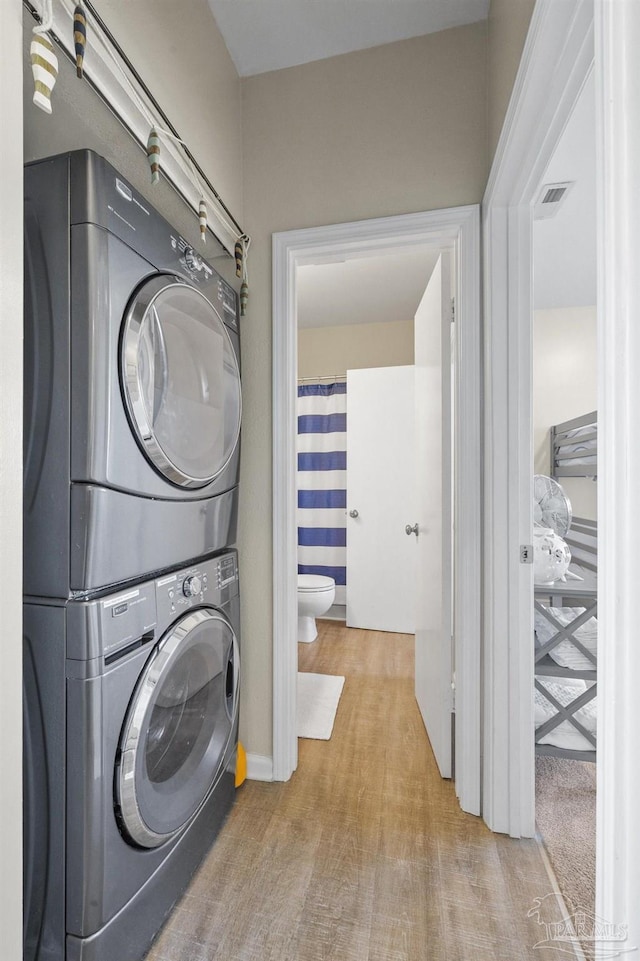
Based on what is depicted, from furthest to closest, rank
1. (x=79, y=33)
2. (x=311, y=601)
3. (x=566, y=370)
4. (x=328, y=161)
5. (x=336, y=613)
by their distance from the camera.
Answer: (x=336, y=613) < (x=311, y=601) < (x=566, y=370) < (x=328, y=161) < (x=79, y=33)

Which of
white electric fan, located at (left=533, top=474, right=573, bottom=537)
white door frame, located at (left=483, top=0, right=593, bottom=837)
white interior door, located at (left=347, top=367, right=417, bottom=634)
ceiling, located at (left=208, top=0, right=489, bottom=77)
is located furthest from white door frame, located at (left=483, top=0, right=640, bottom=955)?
white interior door, located at (left=347, top=367, right=417, bottom=634)

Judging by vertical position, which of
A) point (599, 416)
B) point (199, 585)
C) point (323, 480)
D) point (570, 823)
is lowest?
point (570, 823)

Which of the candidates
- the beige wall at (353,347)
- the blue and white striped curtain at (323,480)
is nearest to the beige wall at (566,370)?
the beige wall at (353,347)

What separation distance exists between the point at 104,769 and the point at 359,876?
35.2 inches

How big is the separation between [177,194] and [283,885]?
2.11 metres

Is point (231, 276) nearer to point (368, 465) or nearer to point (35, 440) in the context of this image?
point (35, 440)

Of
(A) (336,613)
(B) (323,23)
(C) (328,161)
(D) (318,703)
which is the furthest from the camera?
(A) (336,613)

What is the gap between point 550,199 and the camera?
1.55m

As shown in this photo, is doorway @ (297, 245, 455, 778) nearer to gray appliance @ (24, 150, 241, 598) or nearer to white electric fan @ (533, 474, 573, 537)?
white electric fan @ (533, 474, 573, 537)

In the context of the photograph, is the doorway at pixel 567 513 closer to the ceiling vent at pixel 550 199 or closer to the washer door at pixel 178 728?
the ceiling vent at pixel 550 199

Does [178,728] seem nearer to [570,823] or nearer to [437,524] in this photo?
[437,524]

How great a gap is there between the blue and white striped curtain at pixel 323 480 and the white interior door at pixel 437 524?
1.64 metres

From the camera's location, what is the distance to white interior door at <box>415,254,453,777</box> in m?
1.76

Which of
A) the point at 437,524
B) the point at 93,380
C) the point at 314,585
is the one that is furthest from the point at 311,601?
the point at 93,380
